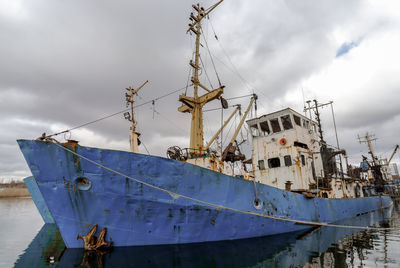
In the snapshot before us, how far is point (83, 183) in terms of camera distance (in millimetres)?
7230

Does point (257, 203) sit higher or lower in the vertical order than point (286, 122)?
lower

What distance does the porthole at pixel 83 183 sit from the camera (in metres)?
7.12

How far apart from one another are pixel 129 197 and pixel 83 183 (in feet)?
5.25

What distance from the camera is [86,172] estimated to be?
7102 mm

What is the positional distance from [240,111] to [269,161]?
4357 millimetres

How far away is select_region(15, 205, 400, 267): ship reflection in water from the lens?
6.21 meters

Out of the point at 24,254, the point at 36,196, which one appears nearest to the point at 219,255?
the point at 24,254

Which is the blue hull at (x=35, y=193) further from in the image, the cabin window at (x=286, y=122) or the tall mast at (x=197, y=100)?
the cabin window at (x=286, y=122)

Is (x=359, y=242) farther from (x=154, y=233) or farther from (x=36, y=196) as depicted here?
(x=36, y=196)

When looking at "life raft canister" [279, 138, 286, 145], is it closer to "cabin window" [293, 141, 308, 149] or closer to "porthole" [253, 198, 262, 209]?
"cabin window" [293, 141, 308, 149]

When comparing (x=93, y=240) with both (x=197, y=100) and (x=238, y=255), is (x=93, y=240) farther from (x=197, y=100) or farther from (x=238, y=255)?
(x=197, y=100)

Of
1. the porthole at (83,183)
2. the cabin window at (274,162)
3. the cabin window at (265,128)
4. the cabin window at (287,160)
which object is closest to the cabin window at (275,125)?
the cabin window at (265,128)

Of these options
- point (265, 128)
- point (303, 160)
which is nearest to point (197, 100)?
point (265, 128)

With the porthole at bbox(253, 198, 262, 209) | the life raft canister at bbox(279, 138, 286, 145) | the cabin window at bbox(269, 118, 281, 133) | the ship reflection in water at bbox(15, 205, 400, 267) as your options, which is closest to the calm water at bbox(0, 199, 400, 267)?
the ship reflection in water at bbox(15, 205, 400, 267)
